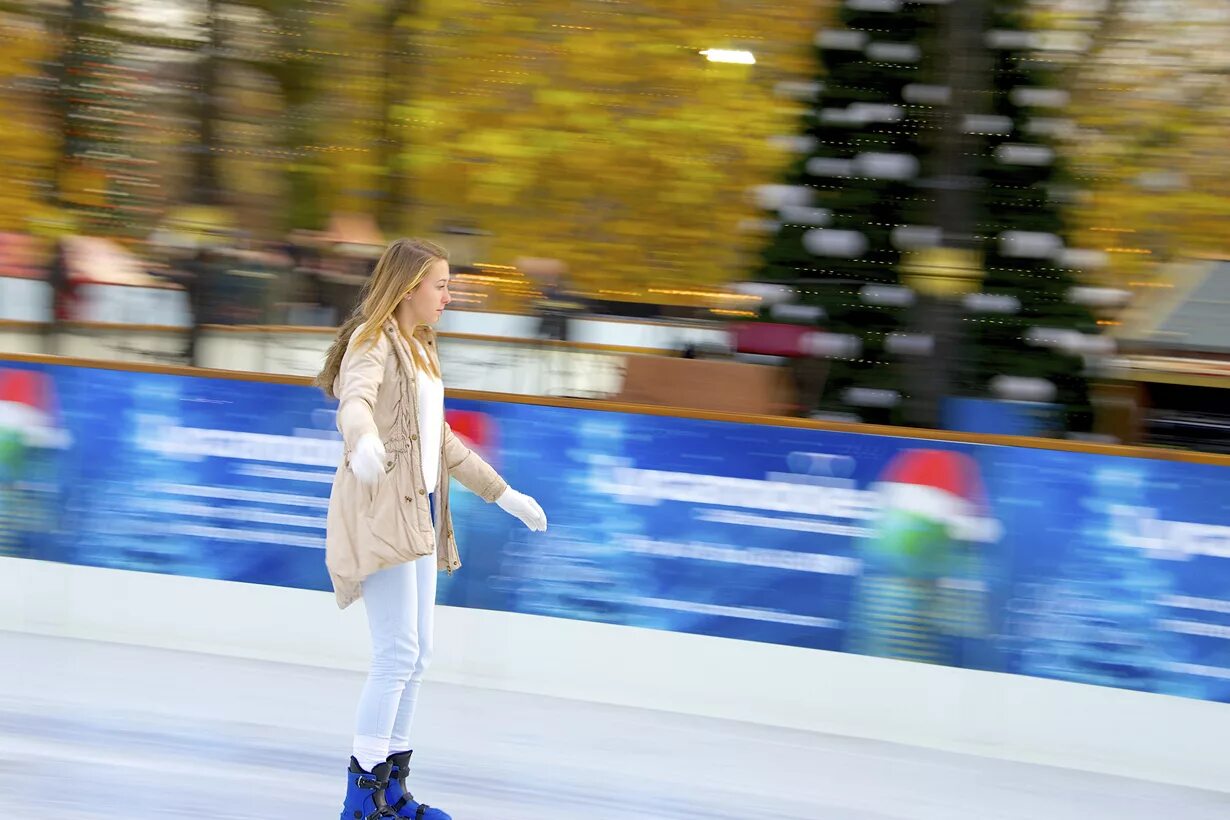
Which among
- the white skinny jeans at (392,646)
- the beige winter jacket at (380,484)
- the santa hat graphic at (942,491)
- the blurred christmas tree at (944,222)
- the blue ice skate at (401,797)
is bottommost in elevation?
the blue ice skate at (401,797)

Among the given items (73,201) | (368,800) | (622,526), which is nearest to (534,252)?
(622,526)

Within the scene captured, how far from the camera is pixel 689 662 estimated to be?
221 inches

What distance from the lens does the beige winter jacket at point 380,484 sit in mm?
3516

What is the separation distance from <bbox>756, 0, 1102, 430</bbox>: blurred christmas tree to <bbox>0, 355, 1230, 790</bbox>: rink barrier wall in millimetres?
991

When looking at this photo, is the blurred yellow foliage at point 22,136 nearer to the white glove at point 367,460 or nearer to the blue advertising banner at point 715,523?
the blue advertising banner at point 715,523

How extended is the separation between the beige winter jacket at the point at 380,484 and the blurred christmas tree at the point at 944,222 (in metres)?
3.08

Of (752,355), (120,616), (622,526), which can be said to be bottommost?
(120,616)

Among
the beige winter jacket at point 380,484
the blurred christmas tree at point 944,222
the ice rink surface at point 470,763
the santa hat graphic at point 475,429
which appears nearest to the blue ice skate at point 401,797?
the ice rink surface at point 470,763

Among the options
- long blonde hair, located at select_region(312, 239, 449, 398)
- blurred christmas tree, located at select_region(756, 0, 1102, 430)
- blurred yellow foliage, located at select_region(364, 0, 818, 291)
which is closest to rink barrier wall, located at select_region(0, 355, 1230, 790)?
blurred christmas tree, located at select_region(756, 0, 1102, 430)

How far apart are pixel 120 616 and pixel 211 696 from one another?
115cm

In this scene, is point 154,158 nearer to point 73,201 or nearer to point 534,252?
point 73,201

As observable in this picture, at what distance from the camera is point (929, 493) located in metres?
5.34

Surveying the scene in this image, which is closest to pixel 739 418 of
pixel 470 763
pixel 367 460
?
pixel 470 763

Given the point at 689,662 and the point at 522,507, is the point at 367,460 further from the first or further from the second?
the point at 689,662
